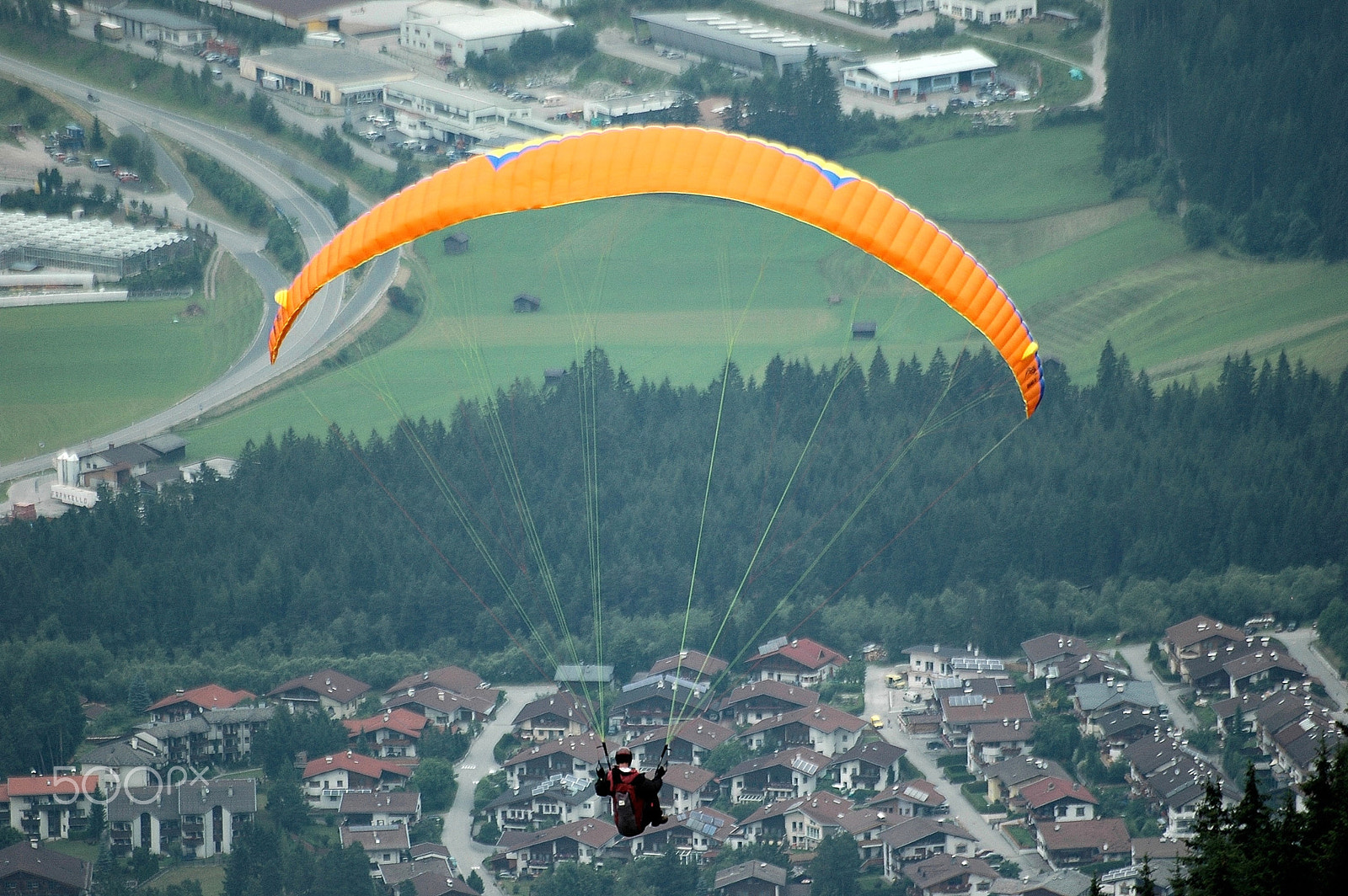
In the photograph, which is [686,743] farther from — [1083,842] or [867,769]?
[1083,842]

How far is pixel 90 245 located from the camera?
3019 inches

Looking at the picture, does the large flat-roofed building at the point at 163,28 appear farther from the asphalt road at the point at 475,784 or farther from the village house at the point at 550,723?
the village house at the point at 550,723

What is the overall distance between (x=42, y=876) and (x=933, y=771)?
17.8 m

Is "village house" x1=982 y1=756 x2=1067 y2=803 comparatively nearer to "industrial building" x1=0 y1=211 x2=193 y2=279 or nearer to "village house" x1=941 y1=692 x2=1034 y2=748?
"village house" x1=941 y1=692 x2=1034 y2=748

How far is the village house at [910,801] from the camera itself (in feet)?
151

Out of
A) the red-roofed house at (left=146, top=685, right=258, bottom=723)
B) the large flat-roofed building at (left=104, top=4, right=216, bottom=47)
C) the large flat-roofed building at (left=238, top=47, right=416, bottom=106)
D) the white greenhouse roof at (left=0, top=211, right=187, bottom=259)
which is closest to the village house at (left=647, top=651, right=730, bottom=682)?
the red-roofed house at (left=146, top=685, right=258, bottom=723)

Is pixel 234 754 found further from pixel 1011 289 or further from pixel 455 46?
pixel 455 46

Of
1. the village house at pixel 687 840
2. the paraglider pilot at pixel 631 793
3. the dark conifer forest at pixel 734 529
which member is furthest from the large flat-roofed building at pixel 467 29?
the paraglider pilot at pixel 631 793

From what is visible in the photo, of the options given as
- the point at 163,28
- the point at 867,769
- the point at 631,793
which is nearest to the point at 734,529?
the point at 867,769

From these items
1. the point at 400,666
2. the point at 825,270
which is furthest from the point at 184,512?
the point at 825,270

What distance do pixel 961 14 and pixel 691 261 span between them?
21318mm

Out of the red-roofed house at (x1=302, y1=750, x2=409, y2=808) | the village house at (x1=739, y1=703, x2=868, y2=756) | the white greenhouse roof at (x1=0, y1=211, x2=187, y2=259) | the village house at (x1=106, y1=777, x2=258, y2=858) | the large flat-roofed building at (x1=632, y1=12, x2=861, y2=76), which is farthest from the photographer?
the large flat-roofed building at (x1=632, y1=12, x2=861, y2=76)

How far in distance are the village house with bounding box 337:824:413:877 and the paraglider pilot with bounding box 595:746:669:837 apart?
22.3 meters

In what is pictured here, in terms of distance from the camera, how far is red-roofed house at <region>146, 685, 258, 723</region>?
168 ft
